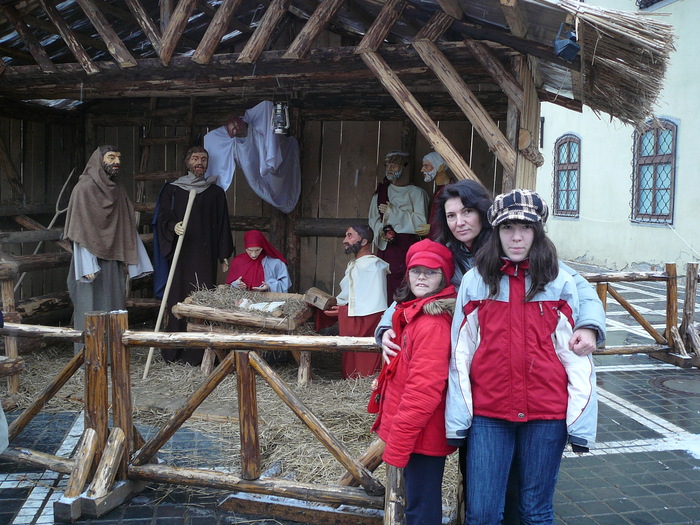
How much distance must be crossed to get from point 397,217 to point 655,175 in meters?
9.37

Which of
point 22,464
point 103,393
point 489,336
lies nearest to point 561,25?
point 489,336

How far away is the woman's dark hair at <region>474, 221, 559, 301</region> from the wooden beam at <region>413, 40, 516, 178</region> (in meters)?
2.40

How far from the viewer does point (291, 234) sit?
314 inches

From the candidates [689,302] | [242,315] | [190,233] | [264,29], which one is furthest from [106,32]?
[689,302]

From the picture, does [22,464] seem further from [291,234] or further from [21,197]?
[21,197]

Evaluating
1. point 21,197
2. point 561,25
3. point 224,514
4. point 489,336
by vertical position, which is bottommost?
point 224,514

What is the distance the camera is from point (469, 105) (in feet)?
15.8

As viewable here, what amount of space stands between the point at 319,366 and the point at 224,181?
2283mm

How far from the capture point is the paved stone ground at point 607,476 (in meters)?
3.56

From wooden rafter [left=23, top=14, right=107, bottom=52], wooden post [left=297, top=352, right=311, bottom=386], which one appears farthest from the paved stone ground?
wooden rafter [left=23, top=14, right=107, bottom=52]

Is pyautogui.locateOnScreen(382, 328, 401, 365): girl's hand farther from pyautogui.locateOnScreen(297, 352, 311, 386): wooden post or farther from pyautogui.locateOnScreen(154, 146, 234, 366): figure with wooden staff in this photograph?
pyautogui.locateOnScreen(154, 146, 234, 366): figure with wooden staff

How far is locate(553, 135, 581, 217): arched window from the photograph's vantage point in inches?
670

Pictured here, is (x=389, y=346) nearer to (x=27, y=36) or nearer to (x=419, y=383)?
(x=419, y=383)

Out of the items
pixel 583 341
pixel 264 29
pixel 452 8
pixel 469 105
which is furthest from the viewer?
pixel 264 29
